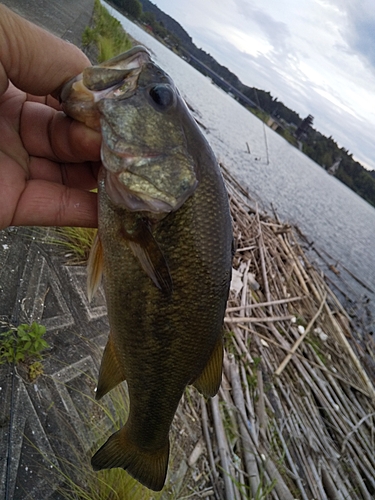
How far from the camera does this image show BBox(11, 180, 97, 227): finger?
215 centimetres

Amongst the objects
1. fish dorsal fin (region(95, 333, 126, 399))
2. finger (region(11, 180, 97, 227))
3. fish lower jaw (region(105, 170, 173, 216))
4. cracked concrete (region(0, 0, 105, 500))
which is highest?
fish lower jaw (region(105, 170, 173, 216))

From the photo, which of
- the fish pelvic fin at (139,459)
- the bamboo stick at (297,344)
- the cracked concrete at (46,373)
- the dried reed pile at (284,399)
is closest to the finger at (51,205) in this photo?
the cracked concrete at (46,373)

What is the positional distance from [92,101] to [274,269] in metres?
7.46

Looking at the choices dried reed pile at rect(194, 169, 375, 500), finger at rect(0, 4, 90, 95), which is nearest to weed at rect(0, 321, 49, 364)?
finger at rect(0, 4, 90, 95)

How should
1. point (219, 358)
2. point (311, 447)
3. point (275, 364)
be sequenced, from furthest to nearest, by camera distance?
point (275, 364) → point (311, 447) → point (219, 358)

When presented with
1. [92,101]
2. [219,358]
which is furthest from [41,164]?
[219,358]

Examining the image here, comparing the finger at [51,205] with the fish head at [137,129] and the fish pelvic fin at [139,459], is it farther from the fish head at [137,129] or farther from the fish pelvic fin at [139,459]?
the fish pelvic fin at [139,459]

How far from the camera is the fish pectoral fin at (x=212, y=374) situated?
6.91 ft

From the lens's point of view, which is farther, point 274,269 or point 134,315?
point 274,269

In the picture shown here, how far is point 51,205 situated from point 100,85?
79cm

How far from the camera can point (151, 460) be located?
220 centimetres

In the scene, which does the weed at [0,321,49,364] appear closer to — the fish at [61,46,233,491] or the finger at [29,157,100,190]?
the fish at [61,46,233,491]

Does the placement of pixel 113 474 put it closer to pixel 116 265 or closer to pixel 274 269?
pixel 116 265

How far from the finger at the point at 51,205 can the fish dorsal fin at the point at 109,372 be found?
79 centimetres
